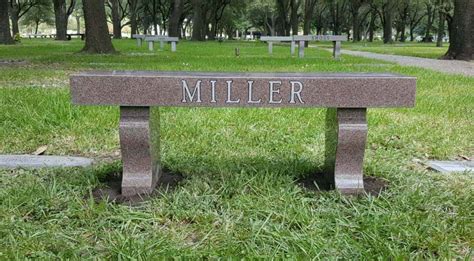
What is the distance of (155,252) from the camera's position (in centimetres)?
241

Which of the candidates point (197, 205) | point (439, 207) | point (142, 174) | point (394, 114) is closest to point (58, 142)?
point (142, 174)

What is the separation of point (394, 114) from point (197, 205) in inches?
153

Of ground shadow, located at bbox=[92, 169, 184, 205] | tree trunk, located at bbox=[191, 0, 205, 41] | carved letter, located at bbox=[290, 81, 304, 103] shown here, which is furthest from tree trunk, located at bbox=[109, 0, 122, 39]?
carved letter, located at bbox=[290, 81, 304, 103]

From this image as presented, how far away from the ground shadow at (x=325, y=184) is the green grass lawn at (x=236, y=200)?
7cm

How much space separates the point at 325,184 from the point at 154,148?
3.92 ft

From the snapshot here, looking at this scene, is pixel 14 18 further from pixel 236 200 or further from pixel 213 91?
pixel 236 200

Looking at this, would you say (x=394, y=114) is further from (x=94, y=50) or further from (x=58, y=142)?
(x=94, y=50)

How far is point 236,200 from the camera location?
3098mm

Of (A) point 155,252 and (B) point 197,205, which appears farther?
(B) point 197,205

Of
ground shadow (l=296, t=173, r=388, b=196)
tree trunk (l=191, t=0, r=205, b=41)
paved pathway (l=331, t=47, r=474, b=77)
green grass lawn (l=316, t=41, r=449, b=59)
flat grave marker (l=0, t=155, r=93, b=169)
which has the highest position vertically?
tree trunk (l=191, t=0, r=205, b=41)

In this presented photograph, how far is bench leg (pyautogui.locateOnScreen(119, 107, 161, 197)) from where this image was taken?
3.17m

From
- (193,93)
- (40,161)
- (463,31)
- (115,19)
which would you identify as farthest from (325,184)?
(115,19)

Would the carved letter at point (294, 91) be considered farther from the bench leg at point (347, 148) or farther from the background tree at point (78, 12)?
the background tree at point (78, 12)

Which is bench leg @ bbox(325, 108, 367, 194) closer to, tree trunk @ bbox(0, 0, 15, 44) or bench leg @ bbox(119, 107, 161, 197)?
bench leg @ bbox(119, 107, 161, 197)
